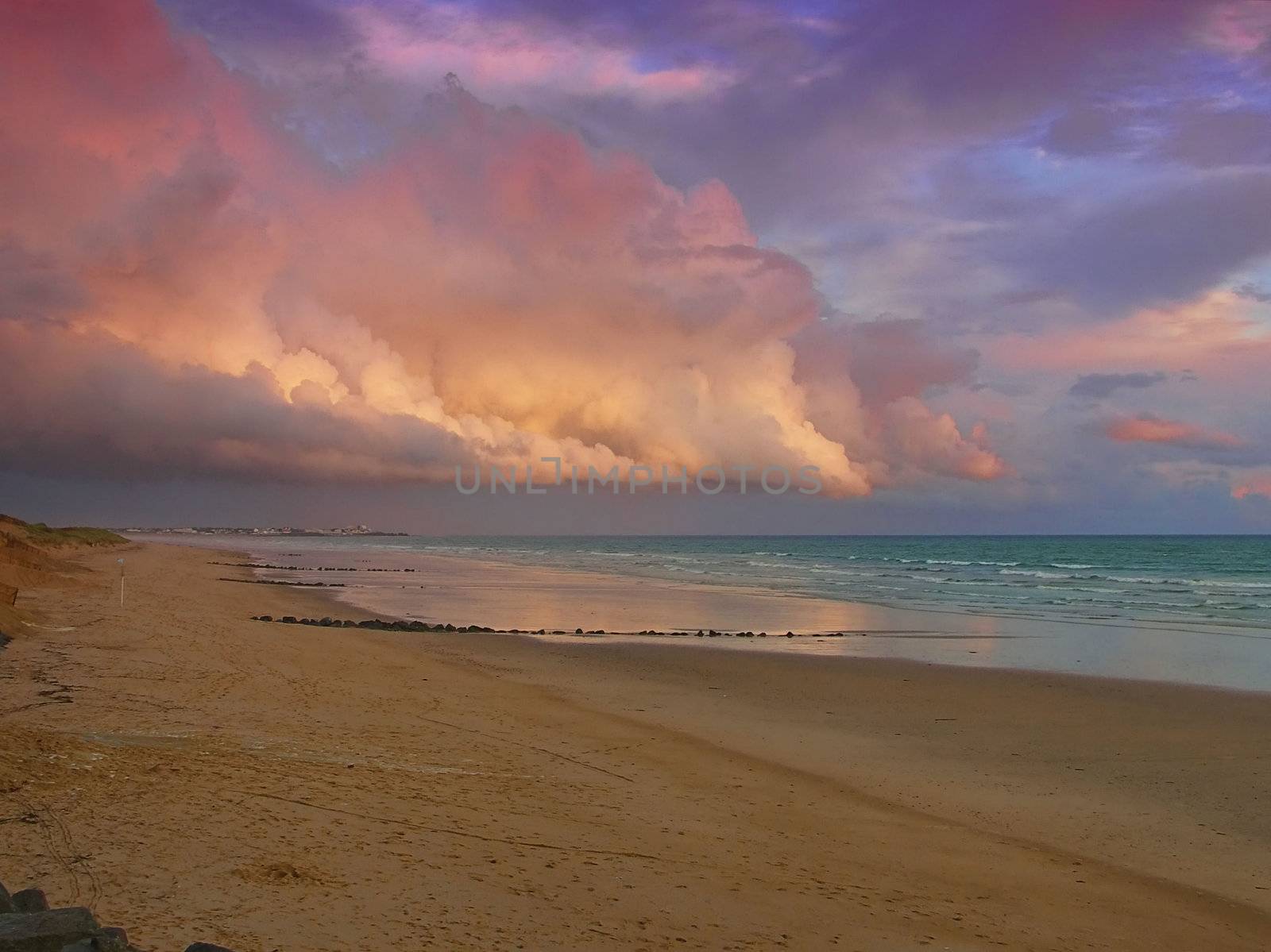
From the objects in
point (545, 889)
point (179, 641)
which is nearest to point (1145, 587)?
point (179, 641)

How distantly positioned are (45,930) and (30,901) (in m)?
0.85

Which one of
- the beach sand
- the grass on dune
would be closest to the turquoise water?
the beach sand

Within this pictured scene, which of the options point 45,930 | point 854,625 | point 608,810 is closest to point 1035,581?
point 854,625

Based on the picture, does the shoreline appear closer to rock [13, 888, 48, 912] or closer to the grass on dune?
the grass on dune

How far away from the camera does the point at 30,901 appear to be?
17.9 ft

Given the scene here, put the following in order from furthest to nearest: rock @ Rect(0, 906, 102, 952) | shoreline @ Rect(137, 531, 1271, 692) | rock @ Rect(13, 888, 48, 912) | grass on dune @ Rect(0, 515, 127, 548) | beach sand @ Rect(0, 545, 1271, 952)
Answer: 1. grass on dune @ Rect(0, 515, 127, 548)
2. shoreline @ Rect(137, 531, 1271, 692)
3. beach sand @ Rect(0, 545, 1271, 952)
4. rock @ Rect(13, 888, 48, 912)
5. rock @ Rect(0, 906, 102, 952)

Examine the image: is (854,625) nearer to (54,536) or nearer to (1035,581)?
(1035,581)

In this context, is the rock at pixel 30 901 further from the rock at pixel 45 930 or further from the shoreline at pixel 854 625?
the shoreline at pixel 854 625

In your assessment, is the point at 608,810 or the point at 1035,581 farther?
the point at 1035,581

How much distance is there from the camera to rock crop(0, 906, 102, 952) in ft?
15.5

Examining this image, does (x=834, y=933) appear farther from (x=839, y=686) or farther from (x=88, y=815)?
(x=839, y=686)

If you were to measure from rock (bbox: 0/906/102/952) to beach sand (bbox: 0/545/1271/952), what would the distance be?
682mm

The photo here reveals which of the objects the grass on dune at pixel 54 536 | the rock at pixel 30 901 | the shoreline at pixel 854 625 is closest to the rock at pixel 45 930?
the rock at pixel 30 901

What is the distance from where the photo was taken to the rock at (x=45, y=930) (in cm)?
471
